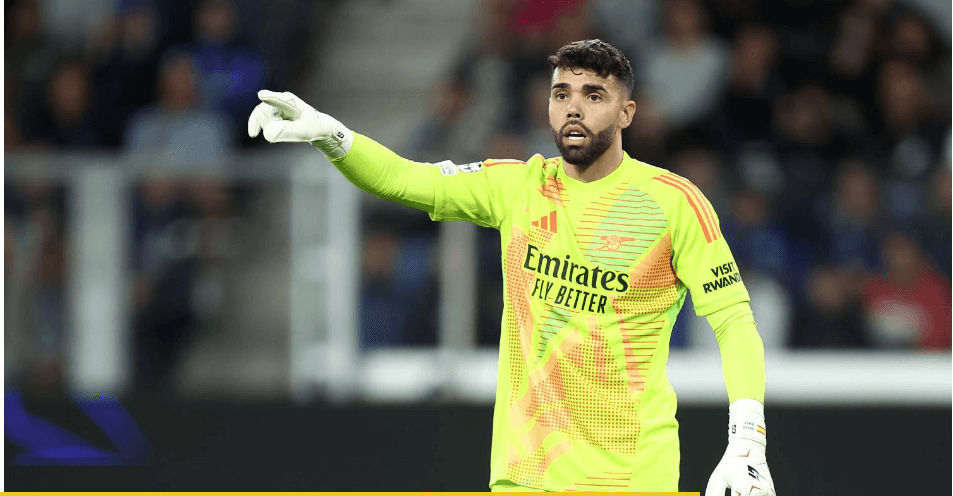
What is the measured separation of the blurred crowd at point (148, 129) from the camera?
7.45m

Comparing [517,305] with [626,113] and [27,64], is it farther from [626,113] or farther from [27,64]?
[27,64]

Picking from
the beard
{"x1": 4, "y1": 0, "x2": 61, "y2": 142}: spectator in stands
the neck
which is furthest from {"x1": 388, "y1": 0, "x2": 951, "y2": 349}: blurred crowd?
the beard

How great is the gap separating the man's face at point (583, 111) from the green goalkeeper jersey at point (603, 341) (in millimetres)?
176

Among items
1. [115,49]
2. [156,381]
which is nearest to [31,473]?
[156,381]

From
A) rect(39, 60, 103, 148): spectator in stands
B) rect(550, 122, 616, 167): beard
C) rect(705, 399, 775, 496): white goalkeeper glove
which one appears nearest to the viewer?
rect(705, 399, 775, 496): white goalkeeper glove

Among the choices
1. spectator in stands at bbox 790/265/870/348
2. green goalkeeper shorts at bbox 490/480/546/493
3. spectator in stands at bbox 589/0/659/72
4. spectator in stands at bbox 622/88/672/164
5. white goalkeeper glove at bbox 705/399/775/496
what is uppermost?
spectator in stands at bbox 589/0/659/72

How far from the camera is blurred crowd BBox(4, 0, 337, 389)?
745 cm

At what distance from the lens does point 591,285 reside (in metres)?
4.31

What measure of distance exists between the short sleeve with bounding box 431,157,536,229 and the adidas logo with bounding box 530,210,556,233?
0.13m

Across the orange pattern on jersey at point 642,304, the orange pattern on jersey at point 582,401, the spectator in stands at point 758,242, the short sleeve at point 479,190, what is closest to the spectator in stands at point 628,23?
the spectator in stands at point 758,242

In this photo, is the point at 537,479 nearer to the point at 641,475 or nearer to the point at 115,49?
the point at 641,475

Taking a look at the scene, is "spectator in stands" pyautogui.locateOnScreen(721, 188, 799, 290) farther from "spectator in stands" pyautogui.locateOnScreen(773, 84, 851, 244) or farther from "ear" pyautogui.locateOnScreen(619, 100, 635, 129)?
"ear" pyautogui.locateOnScreen(619, 100, 635, 129)

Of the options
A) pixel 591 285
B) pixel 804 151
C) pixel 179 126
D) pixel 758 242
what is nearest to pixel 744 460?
pixel 591 285

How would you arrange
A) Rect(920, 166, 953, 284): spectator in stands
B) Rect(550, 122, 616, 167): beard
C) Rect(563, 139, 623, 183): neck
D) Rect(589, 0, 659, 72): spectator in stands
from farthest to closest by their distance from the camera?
Rect(589, 0, 659, 72): spectator in stands < Rect(920, 166, 953, 284): spectator in stands < Rect(563, 139, 623, 183): neck < Rect(550, 122, 616, 167): beard
